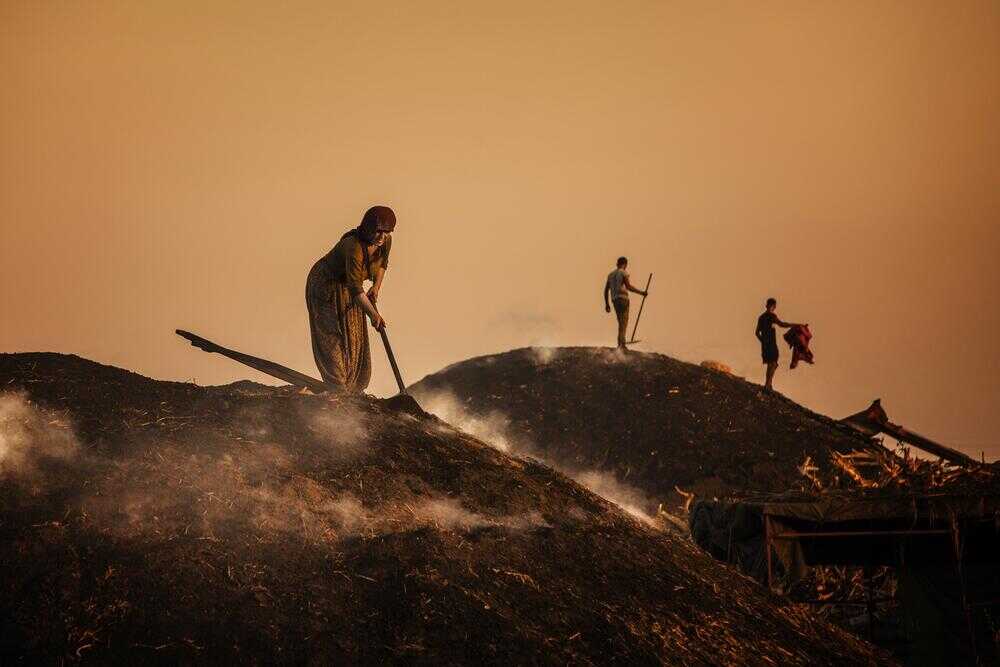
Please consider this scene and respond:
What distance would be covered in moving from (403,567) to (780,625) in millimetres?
4059

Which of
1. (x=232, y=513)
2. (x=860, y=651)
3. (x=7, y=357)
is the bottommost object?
(x=860, y=651)

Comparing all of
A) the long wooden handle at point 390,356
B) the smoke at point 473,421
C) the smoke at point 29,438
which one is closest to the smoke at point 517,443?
the smoke at point 473,421

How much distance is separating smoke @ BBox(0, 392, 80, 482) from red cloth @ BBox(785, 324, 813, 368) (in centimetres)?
1797

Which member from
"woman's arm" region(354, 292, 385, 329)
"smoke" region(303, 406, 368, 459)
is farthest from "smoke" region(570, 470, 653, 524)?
"smoke" region(303, 406, 368, 459)

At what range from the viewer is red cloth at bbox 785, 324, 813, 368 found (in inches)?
827

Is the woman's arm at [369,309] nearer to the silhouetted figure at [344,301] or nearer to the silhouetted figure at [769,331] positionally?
the silhouetted figure at [344,301]

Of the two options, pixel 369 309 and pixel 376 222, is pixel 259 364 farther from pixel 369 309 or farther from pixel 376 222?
pixel 376 222

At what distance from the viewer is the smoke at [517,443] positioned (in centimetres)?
1825

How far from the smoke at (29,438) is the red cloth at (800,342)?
707 inches

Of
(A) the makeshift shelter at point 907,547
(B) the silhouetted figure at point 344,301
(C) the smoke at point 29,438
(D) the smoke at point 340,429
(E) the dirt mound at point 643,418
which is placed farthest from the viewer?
(E) the dirt mound at point 643,418

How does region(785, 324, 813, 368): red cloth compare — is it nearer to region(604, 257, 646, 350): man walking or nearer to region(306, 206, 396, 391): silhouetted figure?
region(604, 257, 646, 350): man walking

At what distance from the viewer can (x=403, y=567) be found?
6828mm

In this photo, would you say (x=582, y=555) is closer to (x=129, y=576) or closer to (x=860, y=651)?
(x=860, y=651)

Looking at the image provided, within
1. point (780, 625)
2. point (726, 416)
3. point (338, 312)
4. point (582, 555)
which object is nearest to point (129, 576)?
point (582, 555)
